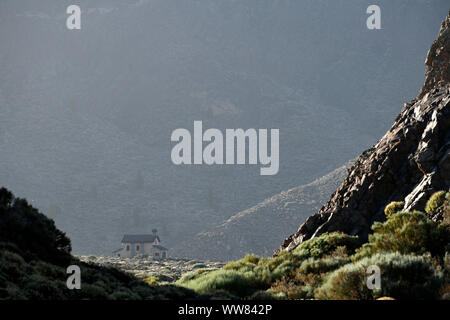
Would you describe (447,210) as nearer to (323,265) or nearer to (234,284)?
(323,265)

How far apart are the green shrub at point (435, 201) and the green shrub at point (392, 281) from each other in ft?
25.1

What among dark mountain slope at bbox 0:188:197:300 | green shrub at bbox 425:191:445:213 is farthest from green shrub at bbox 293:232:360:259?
dark mountain slope at bbox 0:188:197:300

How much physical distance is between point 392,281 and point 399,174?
49.1 feet

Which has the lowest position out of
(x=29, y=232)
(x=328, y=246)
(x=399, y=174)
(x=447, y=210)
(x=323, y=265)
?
(x=323, y=265)

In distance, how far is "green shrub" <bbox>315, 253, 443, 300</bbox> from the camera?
12.5 m

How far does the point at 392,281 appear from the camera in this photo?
1295 cm

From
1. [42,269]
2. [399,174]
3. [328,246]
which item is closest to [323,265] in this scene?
[328,246]

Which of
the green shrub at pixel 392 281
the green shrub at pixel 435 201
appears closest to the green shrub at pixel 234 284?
the green shrub at pixel 392 281

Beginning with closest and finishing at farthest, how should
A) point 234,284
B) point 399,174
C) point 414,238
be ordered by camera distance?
1. point 414,238
2. point 234,284
3. point 399,174

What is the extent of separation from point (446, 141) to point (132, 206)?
169 meters

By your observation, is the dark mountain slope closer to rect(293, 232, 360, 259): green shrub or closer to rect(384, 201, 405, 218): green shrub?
rect(293, 232, 360, 259): green shrub

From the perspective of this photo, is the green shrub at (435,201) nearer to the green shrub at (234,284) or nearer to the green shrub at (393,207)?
the green shrub at (393,207)

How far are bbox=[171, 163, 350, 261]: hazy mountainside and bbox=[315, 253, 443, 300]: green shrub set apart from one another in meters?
101
